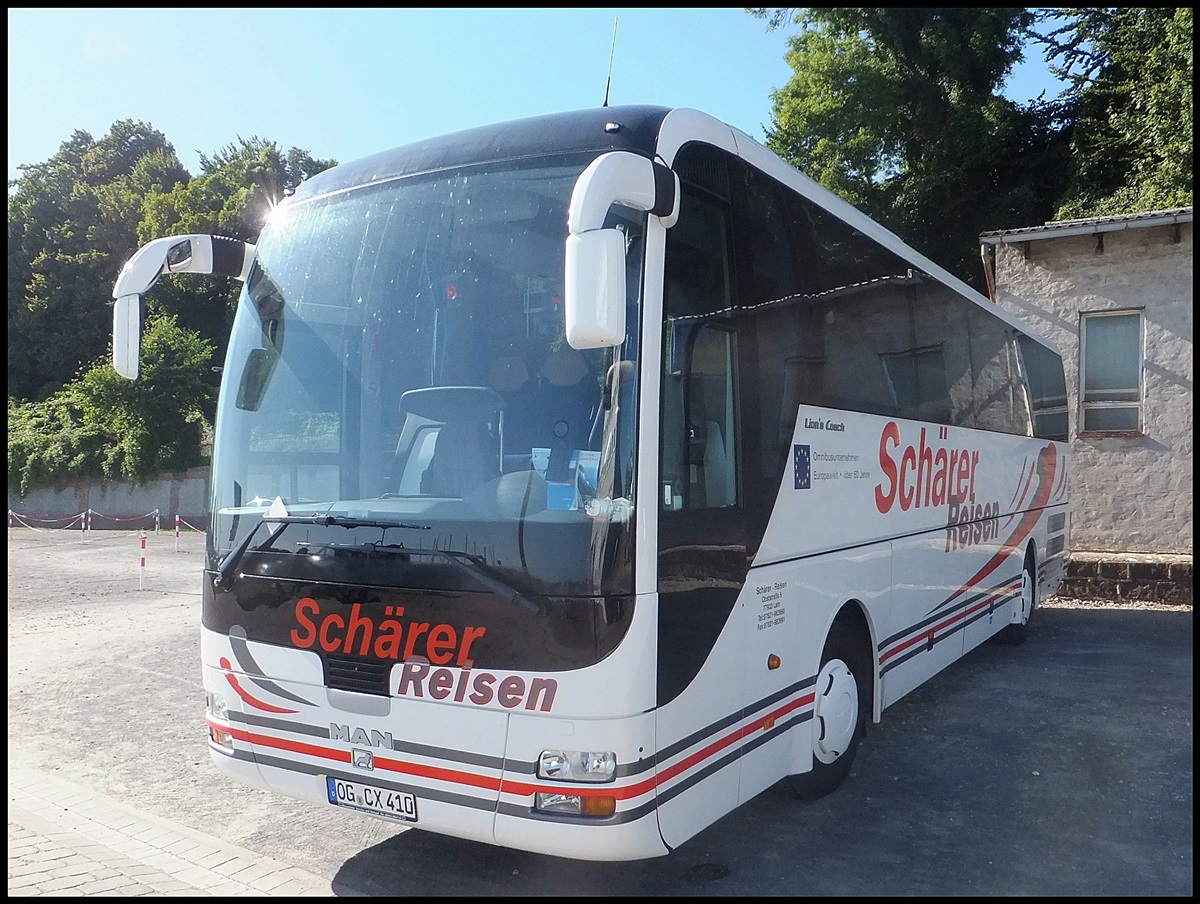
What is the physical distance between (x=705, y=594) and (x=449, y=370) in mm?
1450

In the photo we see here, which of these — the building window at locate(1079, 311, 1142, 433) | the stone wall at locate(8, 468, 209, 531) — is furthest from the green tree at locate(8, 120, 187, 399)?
the building window at locate(1079, 311, 1142, 433)

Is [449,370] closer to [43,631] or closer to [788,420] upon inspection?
[788,420]

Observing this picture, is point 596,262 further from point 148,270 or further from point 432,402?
point 148,270

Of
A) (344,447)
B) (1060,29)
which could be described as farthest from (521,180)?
(1060,29)

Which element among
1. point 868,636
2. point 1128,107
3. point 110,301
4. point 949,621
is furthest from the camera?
point 110,301

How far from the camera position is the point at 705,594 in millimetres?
4137

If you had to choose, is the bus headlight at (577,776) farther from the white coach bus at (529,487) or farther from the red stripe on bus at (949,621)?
the red stripe on bus at (949,621)

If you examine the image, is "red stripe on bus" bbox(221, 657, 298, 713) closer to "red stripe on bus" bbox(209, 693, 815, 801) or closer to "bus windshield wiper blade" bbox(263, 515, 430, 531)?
"red stripe on bus" bbox(209, 693, 815, 801)

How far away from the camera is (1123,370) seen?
14.0 metres

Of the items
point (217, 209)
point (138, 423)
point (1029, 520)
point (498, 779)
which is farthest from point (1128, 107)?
point (217, 209)

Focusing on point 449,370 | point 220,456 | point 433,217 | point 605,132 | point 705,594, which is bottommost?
point 705,594

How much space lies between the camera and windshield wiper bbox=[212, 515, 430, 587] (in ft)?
12.9

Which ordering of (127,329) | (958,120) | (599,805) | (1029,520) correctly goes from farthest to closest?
(958,120), (1029,520), (127,329), (599,805)

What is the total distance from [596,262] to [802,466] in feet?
7.19
